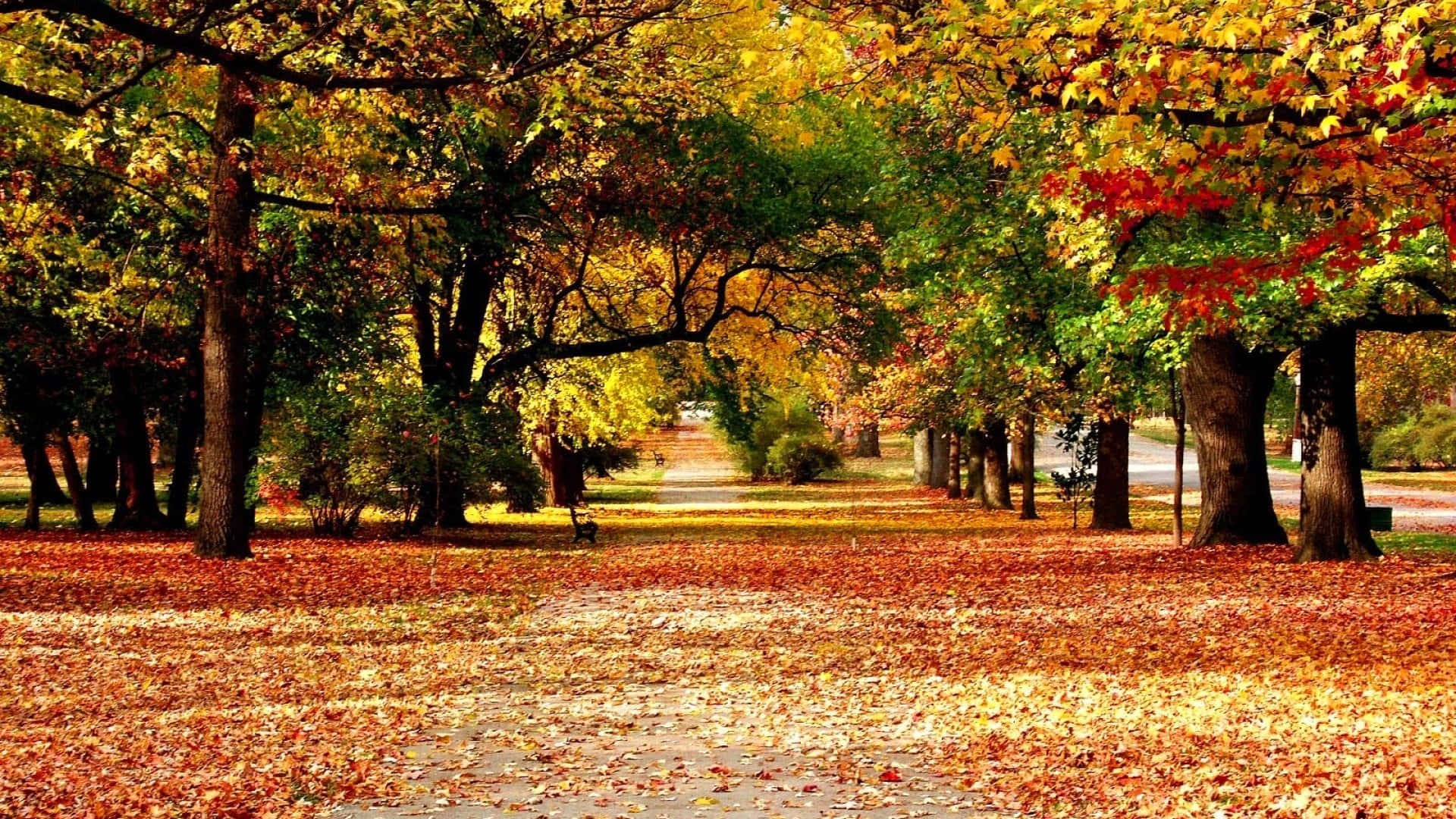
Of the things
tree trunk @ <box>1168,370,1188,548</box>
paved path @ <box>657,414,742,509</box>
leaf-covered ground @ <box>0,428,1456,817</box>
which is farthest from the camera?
paved path @ <box>657,414,742,509</box>

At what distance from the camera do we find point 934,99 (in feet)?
33.5

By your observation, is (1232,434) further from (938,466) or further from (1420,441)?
(1420,441)

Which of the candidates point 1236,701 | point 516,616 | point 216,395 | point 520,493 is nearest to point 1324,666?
point 1236,701

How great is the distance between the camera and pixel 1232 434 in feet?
64.3

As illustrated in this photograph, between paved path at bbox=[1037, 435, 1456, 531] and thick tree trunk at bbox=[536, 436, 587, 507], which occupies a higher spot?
thick tree trunk at bbox=[536, 436, 587, 507]

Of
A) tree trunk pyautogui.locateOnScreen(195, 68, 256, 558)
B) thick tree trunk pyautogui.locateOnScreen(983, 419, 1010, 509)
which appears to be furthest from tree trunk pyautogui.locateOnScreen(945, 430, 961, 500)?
tree trunk pyautogui.locateOnScreen(195, 68, 256, 558)

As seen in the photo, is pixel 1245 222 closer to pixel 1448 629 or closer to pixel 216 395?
pixel 1448 629

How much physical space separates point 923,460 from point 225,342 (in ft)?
110

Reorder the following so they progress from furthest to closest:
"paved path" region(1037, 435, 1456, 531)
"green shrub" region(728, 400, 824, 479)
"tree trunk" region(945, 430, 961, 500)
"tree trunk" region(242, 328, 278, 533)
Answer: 1. "green shrub" region(728, 400, 824, 479)
2. "tree trunk" region(945, 430, 961, 500)
3. "paved path" region(1037, 435, 1456, 531)
4. "tree trunk" region(242, 328, 278, 533)

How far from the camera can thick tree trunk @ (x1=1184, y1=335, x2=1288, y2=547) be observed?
19562 mm

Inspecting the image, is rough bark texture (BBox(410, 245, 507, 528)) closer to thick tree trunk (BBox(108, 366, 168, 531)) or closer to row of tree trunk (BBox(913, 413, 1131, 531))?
thick tree trunk (BBox(108, 366, 168, 531))

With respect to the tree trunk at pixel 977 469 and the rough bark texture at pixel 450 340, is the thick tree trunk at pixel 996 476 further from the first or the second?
the rough bark texture at pixel 450 340

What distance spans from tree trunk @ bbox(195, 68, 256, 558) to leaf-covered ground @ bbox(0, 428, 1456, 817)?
2.08 ft

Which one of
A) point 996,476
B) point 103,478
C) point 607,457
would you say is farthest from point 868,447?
point 103,478
